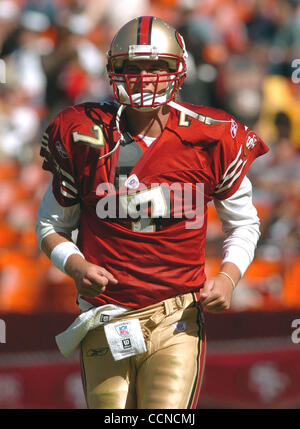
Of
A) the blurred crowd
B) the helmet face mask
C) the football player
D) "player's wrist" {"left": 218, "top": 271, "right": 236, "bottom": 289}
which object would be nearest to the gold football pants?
the football player

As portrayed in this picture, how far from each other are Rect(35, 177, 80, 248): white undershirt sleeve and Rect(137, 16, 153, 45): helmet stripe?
58cm

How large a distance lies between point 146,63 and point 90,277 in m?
0.72

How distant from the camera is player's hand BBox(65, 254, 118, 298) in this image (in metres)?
2.46

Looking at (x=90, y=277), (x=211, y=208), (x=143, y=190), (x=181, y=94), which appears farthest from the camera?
(x=181, y=94)

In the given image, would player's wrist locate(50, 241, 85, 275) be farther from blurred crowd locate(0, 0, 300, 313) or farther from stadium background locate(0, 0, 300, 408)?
blurred crowd locate(0, 0, 300, 313)

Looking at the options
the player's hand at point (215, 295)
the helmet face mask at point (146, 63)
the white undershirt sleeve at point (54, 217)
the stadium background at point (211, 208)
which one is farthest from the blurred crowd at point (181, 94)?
the helmet face mask at point (146, 63)

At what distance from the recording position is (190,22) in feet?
23.6

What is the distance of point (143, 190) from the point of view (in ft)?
8.48

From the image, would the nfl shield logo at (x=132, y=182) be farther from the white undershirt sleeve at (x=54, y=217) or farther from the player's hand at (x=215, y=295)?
the player's hand at (x=215, y=295)

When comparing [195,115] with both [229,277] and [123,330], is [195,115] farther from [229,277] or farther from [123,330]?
[123,330]

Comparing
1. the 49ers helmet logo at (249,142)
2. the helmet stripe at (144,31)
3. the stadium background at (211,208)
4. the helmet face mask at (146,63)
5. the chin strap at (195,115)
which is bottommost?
the stadium background at (211,208)

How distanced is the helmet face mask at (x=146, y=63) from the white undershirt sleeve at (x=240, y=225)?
0.41m

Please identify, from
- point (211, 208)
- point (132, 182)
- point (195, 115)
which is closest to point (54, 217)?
point (132, 182)

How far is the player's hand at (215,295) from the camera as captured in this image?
250 cm
